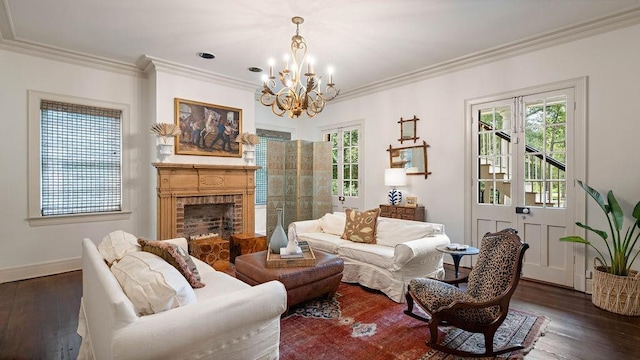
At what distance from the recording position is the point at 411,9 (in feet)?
10.0

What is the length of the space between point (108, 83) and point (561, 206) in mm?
6188

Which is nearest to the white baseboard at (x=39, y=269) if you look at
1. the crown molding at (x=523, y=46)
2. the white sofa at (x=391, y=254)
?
the white sofa at (x=391, y=254)

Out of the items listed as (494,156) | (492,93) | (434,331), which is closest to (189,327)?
(434,331)

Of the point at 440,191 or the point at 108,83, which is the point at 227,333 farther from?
the point at 108,83

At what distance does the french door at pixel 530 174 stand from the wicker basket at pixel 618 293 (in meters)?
0.56

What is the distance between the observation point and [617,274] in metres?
3.00

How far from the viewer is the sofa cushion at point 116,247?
7.45 feet

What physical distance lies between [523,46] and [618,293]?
2860 millimetres

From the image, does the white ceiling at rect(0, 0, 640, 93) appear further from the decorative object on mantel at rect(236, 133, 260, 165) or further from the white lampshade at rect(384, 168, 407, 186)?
the white lampshade at rect(384, 168, 407, 186)

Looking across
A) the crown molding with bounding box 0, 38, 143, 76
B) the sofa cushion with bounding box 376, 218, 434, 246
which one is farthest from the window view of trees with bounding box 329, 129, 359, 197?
the crown molding with bounding box 0, 38, 143, 76

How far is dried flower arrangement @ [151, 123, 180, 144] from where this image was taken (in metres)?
4.34

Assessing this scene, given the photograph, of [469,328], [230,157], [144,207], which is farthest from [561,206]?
[144,207]

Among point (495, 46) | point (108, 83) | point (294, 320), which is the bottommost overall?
point (294, 320)

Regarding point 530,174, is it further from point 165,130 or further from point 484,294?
point 165,130
